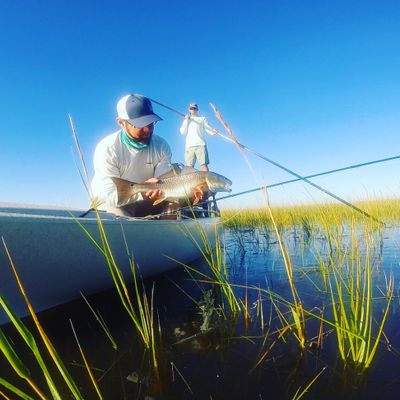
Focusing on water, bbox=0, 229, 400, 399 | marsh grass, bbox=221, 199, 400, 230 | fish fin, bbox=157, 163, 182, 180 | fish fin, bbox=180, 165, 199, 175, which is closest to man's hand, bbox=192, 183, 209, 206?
fish fin, bbox=180, 165, 199, 175

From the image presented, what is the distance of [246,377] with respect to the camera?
1.60m

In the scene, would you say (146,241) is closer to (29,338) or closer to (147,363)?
(147,363)

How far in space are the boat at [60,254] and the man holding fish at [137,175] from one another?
2.28 feet

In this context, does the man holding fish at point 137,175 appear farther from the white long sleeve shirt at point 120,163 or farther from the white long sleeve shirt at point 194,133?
the white long sleeve shirt at point 194,133

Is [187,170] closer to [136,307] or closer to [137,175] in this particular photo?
[137,175]

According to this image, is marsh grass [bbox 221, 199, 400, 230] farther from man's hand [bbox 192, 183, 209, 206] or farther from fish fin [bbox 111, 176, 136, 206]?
fish fin [bbox 111, 176, 136, 206]

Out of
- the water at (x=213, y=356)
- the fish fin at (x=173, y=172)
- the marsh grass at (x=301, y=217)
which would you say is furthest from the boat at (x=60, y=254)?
the marsh grass at (x=301, y=217)

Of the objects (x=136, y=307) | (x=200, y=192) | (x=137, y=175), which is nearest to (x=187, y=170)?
(x=200, y=192)

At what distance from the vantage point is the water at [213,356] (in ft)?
4.91

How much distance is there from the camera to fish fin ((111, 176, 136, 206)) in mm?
3671

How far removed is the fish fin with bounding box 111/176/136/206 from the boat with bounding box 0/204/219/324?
0.67 meters

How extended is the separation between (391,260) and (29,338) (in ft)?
13.7

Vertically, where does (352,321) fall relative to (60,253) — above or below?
below

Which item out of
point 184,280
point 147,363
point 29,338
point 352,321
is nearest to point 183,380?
point 147,363
